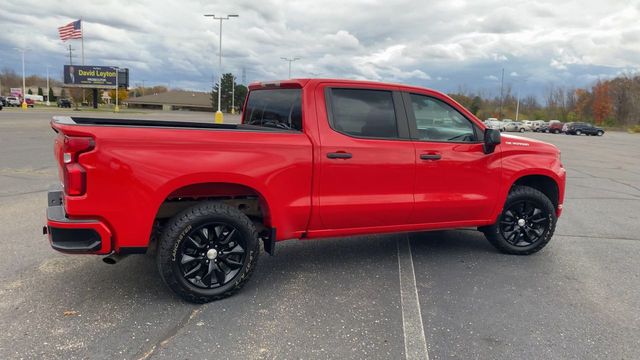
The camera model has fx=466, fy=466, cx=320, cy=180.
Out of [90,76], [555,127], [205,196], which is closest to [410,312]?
[205,196]

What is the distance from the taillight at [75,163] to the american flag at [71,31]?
57314 mm

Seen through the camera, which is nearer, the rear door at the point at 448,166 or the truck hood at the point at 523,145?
the rear door at the point at 448,166

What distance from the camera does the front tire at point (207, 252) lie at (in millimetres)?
3600

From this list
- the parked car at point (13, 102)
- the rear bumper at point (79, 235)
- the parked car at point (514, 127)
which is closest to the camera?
the rear bumper at point (79, 235)

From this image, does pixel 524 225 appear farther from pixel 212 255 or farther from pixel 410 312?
pixel 212 255

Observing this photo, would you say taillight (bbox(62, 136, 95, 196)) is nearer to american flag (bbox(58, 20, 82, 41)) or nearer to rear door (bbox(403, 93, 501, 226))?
rear door (bbox(403, 93, 501, 226))

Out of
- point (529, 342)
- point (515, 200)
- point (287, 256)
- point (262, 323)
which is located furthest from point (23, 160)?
point (529, 342)

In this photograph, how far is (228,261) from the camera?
3852 mm

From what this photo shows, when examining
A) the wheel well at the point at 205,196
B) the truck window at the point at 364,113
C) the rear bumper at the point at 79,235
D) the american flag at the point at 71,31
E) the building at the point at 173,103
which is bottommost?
the rear bumper at the point at 79,235

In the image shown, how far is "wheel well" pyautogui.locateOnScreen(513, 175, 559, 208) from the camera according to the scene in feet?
17.5

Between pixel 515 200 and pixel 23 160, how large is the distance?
11.3 meters

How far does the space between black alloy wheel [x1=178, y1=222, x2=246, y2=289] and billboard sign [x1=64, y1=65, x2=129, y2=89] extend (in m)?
82.9

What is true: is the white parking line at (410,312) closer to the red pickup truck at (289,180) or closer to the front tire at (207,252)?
the red pickup truck at (289,180)

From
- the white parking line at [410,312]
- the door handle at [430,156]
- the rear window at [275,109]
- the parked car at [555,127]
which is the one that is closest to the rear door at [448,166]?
the door handle at [430,156]
